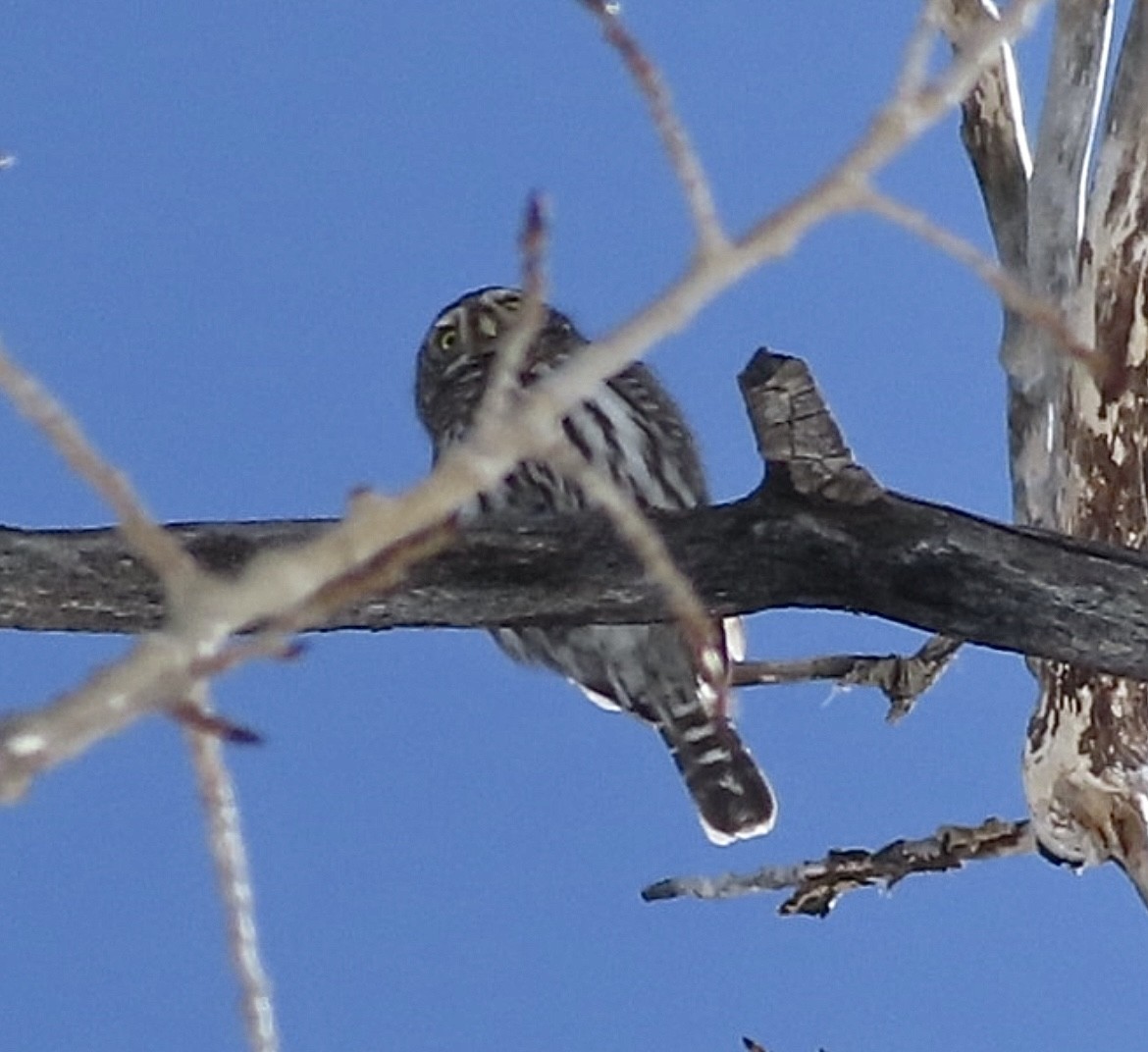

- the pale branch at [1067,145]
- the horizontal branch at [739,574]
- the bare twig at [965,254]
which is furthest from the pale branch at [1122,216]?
the bare twig at [965,254]

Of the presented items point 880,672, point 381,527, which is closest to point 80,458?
point 381,527

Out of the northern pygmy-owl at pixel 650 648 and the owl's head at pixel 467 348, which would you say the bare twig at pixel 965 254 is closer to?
the northern pygmy-owl at pixel 650 648

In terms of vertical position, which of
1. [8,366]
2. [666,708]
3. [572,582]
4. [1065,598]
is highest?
[666,708]

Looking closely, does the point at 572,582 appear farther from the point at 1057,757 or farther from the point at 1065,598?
the point at 1057,757

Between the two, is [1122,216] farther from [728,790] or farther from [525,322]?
[525,322]

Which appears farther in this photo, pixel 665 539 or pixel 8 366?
pixel 665 539

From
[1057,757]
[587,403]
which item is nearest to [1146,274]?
[1057,757]
